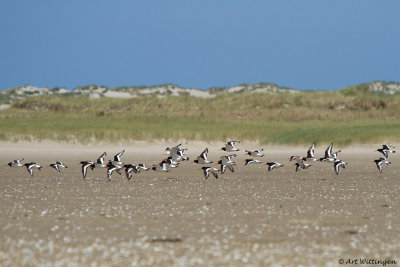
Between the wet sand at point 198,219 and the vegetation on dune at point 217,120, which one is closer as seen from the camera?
the wet sand at point 198,219

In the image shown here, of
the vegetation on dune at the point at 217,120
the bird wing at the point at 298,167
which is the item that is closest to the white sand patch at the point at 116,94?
the vegetation on dune at the point at 217,120

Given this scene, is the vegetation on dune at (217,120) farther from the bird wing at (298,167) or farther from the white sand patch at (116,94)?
the white sand patch at (116,94)

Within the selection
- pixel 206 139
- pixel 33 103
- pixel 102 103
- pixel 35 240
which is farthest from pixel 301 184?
pixel 33 103

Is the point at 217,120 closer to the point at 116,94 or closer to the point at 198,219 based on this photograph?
the point at 198,219

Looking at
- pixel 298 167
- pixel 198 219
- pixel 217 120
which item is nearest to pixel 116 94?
pixel 217 120

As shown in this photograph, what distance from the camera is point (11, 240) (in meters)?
11.0

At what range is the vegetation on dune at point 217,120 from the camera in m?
41.6

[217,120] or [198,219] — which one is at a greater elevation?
[217,120]

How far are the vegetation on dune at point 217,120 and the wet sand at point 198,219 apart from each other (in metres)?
17.5

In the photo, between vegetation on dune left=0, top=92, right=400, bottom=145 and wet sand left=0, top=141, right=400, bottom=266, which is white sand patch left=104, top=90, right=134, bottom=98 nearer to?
vegetation on dune left=0, top=92, right=400, bottom=145

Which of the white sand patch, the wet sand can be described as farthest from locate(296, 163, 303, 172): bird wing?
the white sand patch

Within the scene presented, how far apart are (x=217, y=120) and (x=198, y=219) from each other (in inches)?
1547

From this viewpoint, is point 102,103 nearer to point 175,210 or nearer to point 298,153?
point 298,153

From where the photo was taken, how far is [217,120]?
5225cm
